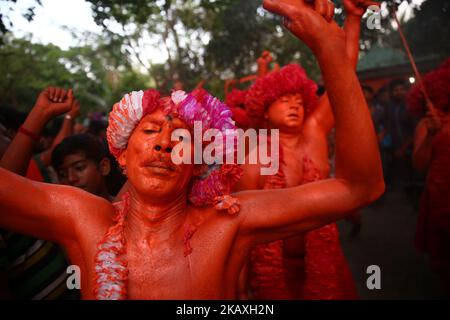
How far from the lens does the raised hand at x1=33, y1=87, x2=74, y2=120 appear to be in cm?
253

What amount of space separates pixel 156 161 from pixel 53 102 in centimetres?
119

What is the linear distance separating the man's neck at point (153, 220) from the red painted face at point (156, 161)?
6cm

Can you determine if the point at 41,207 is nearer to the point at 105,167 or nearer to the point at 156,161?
the point at 156,161

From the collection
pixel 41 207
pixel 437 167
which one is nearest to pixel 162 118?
pixel 41 207

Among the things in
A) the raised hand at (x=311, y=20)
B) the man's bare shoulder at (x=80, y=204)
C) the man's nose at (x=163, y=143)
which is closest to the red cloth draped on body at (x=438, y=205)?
the raised hand at (x=311, y=20)

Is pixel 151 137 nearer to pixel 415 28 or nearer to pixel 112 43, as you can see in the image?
pixel 112 43

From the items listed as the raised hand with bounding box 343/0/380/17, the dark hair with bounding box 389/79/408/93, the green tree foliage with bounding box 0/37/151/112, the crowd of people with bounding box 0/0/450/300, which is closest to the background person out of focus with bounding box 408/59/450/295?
the crowd of people with bounding box 0/0/450/300

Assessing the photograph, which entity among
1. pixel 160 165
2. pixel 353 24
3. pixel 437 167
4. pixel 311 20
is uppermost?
pixel 437 167

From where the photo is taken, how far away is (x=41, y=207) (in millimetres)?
1767

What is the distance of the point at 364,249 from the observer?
236 inches

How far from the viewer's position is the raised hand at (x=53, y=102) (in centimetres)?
253

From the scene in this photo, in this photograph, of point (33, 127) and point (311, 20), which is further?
point (33, 127)

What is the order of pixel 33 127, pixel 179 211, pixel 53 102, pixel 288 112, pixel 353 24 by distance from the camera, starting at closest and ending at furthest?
pixel 179 211 → pixel 353 24 → pixel 33 127 → pixel 53 102 → pixel 288 112
